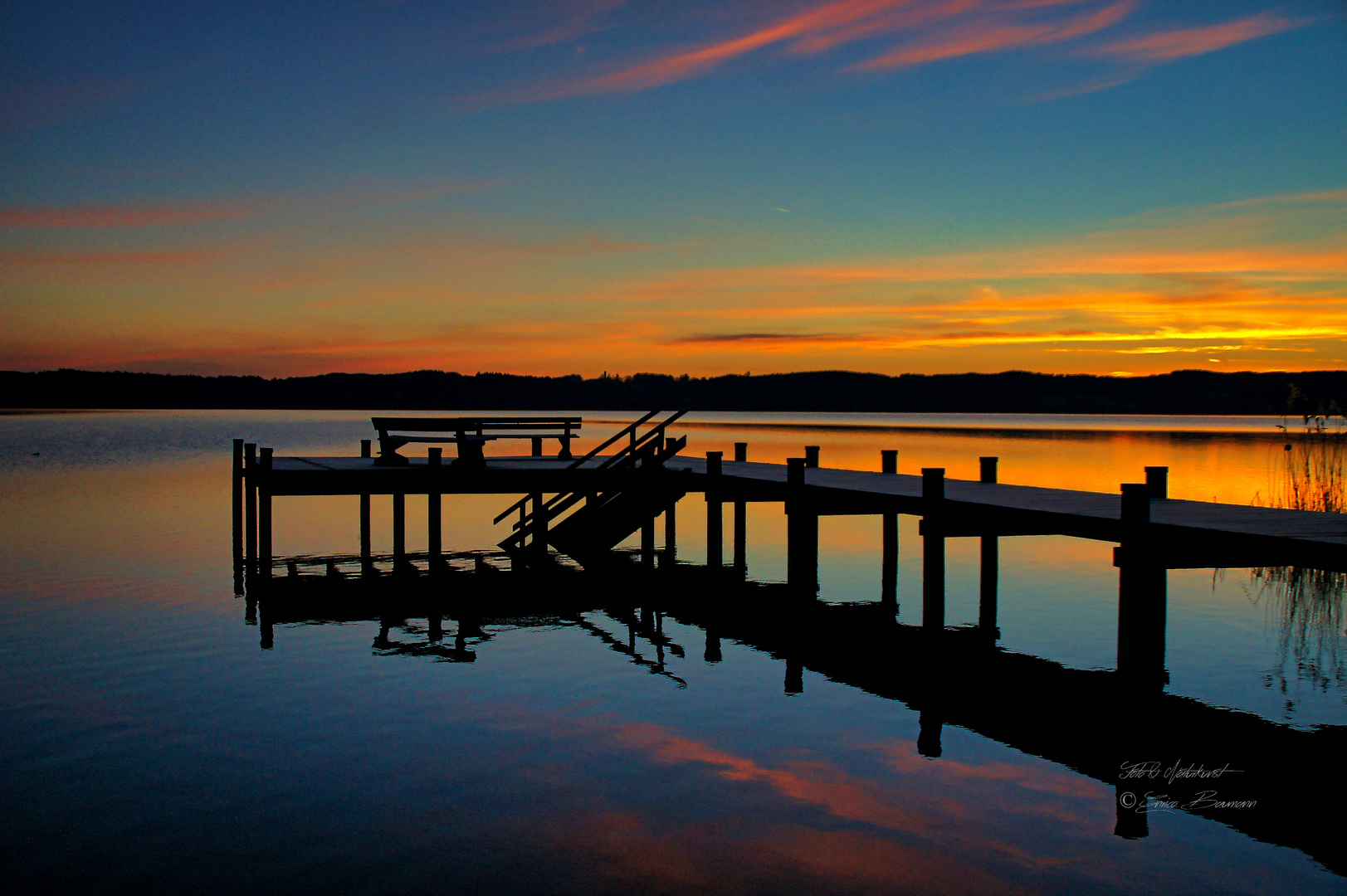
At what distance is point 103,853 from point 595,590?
43.6 feet

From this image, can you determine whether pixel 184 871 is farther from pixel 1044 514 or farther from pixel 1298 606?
pixel 1298 606

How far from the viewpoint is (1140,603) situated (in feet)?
33.9

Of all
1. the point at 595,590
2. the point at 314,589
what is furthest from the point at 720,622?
the point at 314,589

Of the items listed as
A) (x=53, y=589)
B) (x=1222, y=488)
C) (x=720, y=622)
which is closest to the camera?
(x=720, y=622)

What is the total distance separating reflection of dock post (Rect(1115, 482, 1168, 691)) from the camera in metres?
10.3

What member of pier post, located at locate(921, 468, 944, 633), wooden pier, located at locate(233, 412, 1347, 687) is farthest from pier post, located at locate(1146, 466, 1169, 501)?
pier post, located at locate(921, 468, 944, 633)

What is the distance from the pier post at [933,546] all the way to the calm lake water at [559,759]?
45.4 inches

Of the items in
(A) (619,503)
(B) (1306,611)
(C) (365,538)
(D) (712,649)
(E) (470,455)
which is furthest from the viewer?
(C) (365,538)

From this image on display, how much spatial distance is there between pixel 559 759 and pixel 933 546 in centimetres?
520

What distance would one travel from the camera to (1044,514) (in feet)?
40.6

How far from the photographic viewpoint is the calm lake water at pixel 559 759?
8.54 meters

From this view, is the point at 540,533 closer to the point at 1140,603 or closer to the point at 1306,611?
the point at 1306,611

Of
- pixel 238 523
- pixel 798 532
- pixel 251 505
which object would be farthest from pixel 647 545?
pixel 238 523

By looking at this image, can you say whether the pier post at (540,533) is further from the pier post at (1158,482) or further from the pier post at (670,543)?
the pier post at (1158,482)
